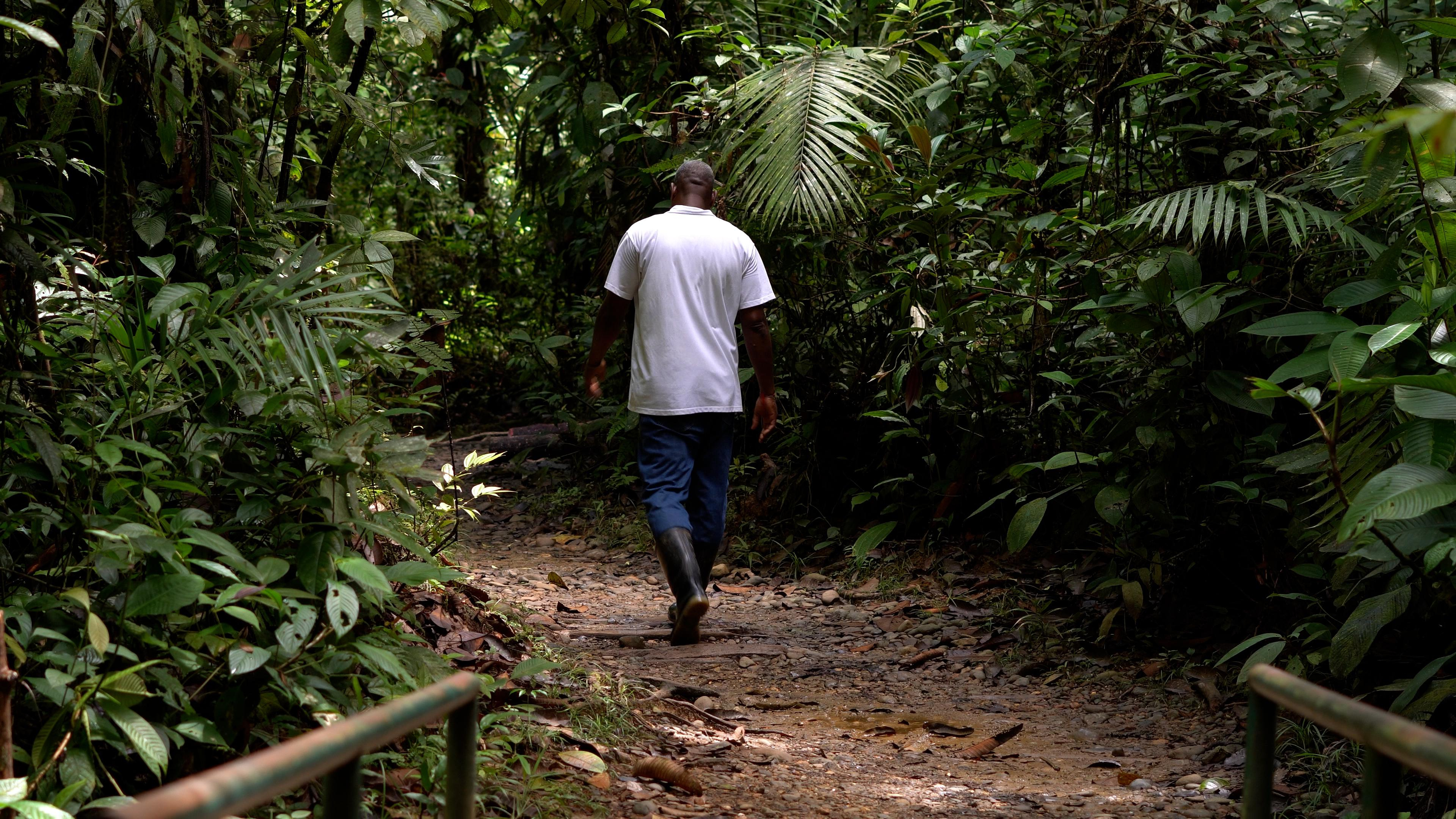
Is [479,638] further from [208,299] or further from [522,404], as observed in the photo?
[522,404]

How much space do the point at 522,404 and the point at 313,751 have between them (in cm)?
911

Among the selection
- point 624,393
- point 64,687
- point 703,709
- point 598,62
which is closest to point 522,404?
point 624,393

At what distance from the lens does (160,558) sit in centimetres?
232

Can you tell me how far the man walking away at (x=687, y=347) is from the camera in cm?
445

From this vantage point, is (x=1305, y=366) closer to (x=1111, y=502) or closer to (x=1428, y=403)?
(x=1428, y=403)

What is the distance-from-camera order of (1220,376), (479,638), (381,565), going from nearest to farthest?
(381,565)
(479,638)
(1220,376)

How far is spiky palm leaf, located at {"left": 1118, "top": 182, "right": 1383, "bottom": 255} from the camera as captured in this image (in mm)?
3316

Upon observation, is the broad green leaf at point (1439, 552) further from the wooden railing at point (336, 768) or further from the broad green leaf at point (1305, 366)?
the wooden railing at point (336, 768)

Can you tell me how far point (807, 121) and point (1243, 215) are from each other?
200cm

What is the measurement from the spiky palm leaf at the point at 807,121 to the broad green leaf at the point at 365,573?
Result: 107 inches

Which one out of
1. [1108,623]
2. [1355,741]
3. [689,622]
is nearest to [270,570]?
[1355,741]

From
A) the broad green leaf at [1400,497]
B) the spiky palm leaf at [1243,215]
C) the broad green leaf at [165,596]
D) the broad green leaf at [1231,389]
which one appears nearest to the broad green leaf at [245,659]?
the broad green leaf at [165,596]

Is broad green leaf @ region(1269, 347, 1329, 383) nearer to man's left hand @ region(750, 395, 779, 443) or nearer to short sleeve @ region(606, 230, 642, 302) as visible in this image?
man's left hand @ region(750, 395, 779, 443)

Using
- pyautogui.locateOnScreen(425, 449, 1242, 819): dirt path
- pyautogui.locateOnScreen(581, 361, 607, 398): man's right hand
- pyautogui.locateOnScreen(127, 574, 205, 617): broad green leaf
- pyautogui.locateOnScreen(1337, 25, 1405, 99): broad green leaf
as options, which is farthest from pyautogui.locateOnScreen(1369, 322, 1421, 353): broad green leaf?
pyautogui.locateOnScreen(581, 361, 607, 398): man's right hand
